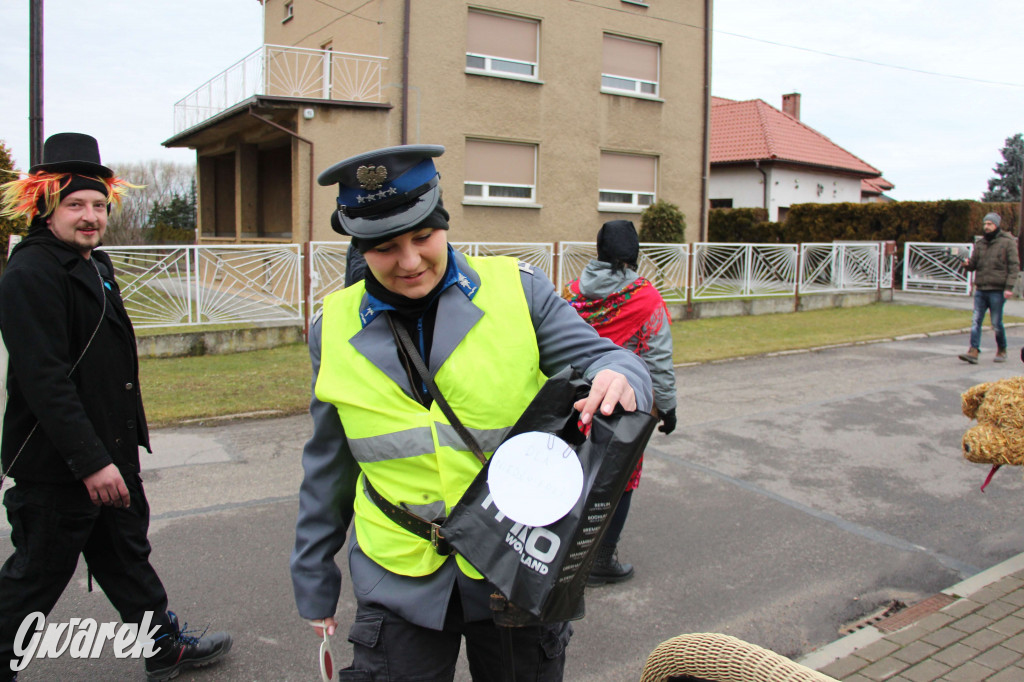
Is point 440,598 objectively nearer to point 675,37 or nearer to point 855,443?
point 855,443

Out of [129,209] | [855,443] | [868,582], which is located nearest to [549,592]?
[868,582]

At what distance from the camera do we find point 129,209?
3161 cm

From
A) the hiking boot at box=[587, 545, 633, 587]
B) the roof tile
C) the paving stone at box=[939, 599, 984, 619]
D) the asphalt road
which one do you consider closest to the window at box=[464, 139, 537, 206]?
the asphalt road

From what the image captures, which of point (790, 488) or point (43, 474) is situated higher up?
point (43, 474)

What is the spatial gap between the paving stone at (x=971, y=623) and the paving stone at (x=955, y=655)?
7.2 inches

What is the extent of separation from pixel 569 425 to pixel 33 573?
7.62 ft

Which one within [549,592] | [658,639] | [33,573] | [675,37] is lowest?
[658,639]

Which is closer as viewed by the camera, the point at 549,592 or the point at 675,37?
the point at 549,592

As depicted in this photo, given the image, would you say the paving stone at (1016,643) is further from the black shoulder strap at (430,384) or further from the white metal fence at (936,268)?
the white metal fence at (936,268)

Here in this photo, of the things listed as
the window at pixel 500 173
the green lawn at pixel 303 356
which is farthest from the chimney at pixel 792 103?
the window at pixel 500 173

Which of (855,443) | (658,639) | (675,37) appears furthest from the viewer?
(675,37)

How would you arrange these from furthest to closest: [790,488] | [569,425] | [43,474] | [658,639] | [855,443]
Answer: [855,443] < [790,488] < [658,639] < [43,474] < [569,425]

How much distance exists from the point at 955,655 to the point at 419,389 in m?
2.97

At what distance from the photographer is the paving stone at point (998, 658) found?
11.0ft
